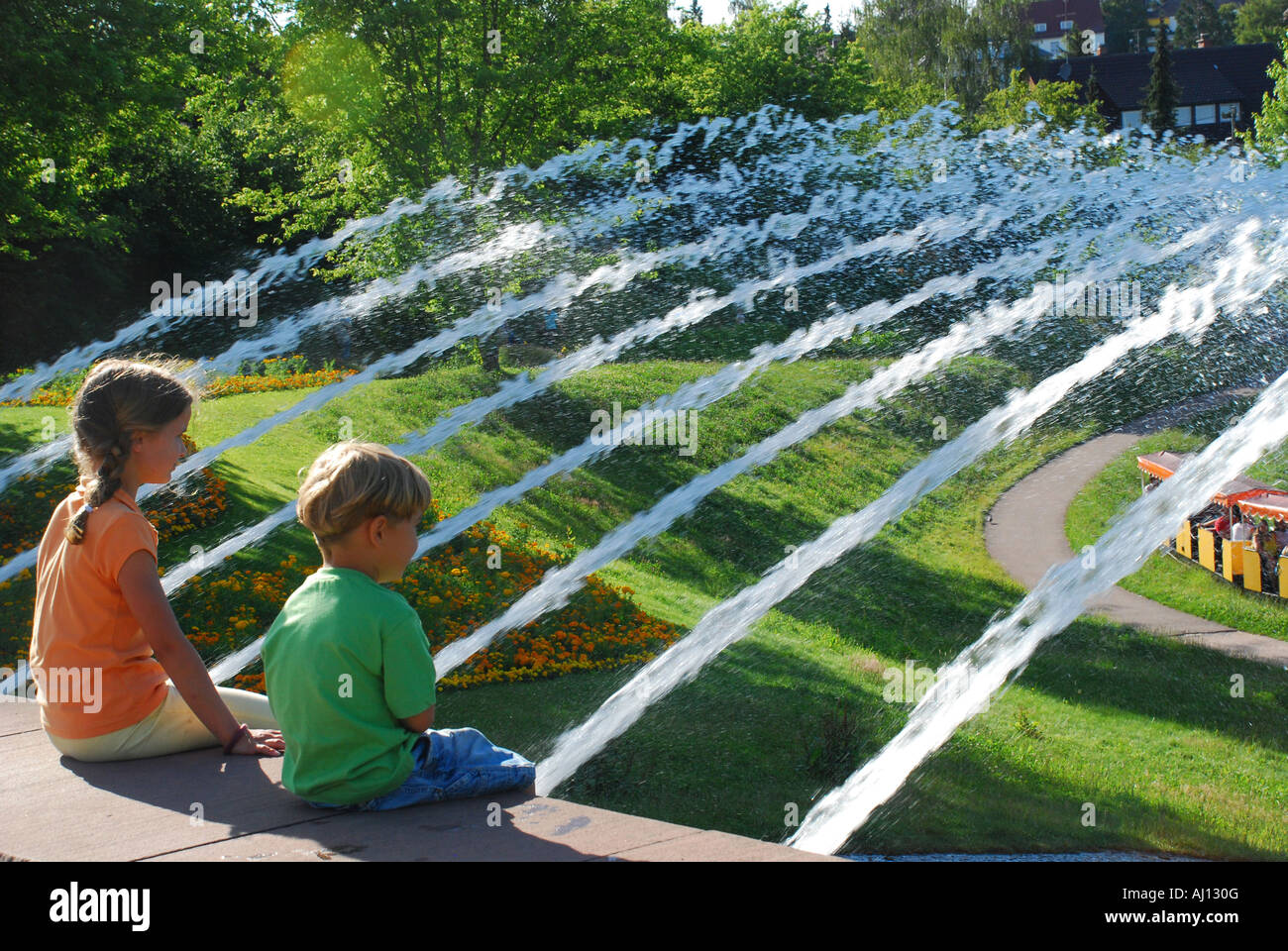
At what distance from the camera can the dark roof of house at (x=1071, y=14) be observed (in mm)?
114000

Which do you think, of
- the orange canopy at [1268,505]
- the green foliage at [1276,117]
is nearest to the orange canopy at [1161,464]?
the orange canopy at [1268,505]

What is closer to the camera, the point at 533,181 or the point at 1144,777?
the point at 1144,777

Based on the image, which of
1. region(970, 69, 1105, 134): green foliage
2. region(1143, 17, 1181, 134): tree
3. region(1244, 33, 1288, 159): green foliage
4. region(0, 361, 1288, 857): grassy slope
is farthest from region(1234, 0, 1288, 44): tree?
region(0, 361, 1288, 857): grassy slope

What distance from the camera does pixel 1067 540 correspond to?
10258mm

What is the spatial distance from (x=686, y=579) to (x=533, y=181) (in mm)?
6431

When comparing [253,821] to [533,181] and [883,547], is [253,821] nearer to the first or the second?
[883,547]

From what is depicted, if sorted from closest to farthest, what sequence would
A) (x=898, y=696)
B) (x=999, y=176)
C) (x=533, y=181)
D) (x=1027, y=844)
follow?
(x=1027, y=844) < (x=898, y=696) < (x=533, y=181) < (x=999, y=176)

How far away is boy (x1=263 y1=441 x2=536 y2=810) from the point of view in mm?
2816

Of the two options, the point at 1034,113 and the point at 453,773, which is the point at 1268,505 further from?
the point at 1034,113

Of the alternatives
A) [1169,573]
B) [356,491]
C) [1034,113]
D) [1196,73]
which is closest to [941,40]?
[1034,113]

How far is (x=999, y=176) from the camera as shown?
16.5 m

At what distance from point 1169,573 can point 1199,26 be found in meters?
108

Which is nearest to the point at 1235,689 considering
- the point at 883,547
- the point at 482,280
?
the point at 883,547

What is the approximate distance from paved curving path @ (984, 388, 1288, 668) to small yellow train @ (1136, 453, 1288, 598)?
1.50 ft
